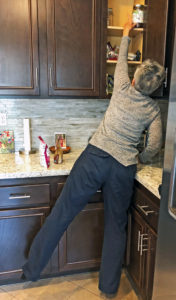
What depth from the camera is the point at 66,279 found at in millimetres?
1907

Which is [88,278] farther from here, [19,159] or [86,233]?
[19,159]

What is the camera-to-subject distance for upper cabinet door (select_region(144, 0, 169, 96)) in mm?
1535

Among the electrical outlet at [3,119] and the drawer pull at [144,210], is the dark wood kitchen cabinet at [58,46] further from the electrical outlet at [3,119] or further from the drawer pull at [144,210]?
the drawer pull at [144,210]

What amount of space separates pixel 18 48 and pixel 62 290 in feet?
5.83

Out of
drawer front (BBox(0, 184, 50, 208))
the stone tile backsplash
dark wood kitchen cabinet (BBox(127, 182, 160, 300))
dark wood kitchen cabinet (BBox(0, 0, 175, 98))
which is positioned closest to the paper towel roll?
the stone tile backsplash

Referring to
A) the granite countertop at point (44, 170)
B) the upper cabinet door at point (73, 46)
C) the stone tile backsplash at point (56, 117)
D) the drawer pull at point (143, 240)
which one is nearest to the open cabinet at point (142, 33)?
the upper cabinet door at point (73, 46)

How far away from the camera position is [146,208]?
147 centimetres

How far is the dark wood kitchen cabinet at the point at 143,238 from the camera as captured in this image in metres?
1.41

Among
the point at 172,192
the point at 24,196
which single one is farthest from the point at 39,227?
the point at 172,192

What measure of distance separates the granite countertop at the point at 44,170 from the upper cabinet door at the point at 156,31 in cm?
53

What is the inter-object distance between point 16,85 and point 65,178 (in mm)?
754

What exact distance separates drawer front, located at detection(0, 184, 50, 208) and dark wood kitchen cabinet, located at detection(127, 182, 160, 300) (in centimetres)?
62

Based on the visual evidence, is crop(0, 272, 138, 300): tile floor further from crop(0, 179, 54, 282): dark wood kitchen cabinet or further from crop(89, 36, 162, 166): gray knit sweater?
crop(89, 36, 162, 166): gray knit sweater

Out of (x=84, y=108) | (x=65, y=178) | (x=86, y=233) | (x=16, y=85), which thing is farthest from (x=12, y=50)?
(x=86, y=233)
